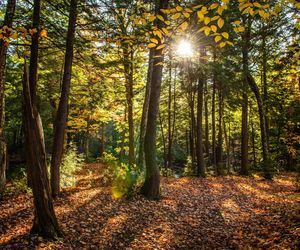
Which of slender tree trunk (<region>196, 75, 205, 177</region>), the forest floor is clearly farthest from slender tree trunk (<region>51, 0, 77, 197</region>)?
slender tree trunk (<region>196, 75, 205, 177</region>)

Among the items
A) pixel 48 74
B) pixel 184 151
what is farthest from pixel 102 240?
pixel 184 151

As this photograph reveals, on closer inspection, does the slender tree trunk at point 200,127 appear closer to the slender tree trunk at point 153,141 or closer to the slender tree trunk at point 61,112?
the slender tree trunk at point 153,141

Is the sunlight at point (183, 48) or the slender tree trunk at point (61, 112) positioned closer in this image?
the sunlight at point (183, 48)

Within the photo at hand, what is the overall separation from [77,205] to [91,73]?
548 cm

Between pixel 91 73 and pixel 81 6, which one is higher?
pixel 81 6

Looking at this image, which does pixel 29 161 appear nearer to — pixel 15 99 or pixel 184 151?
pixel 15 99

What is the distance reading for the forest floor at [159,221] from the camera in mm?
5746

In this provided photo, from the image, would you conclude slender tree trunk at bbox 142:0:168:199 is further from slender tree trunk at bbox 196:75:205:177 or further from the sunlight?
slender tree trunk at bbox 196:75:205:177

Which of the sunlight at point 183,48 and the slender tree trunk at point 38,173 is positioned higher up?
the sunlight at point 183,48

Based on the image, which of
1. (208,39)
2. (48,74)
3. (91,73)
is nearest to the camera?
(91,73)

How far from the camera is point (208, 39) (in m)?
13.2

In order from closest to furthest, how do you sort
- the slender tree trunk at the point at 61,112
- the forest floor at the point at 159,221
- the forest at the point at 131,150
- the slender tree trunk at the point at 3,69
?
the forest at the point at 131,150 < the forest floor at the point at 159,221 < the slender tree trunk at the point at 3,69 < the slender tree trunk at the point at 61,112

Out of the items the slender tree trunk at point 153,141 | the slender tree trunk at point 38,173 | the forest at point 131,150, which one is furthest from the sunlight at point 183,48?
the slender tree trunk at point 38,173

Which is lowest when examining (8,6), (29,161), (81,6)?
(29,161)
